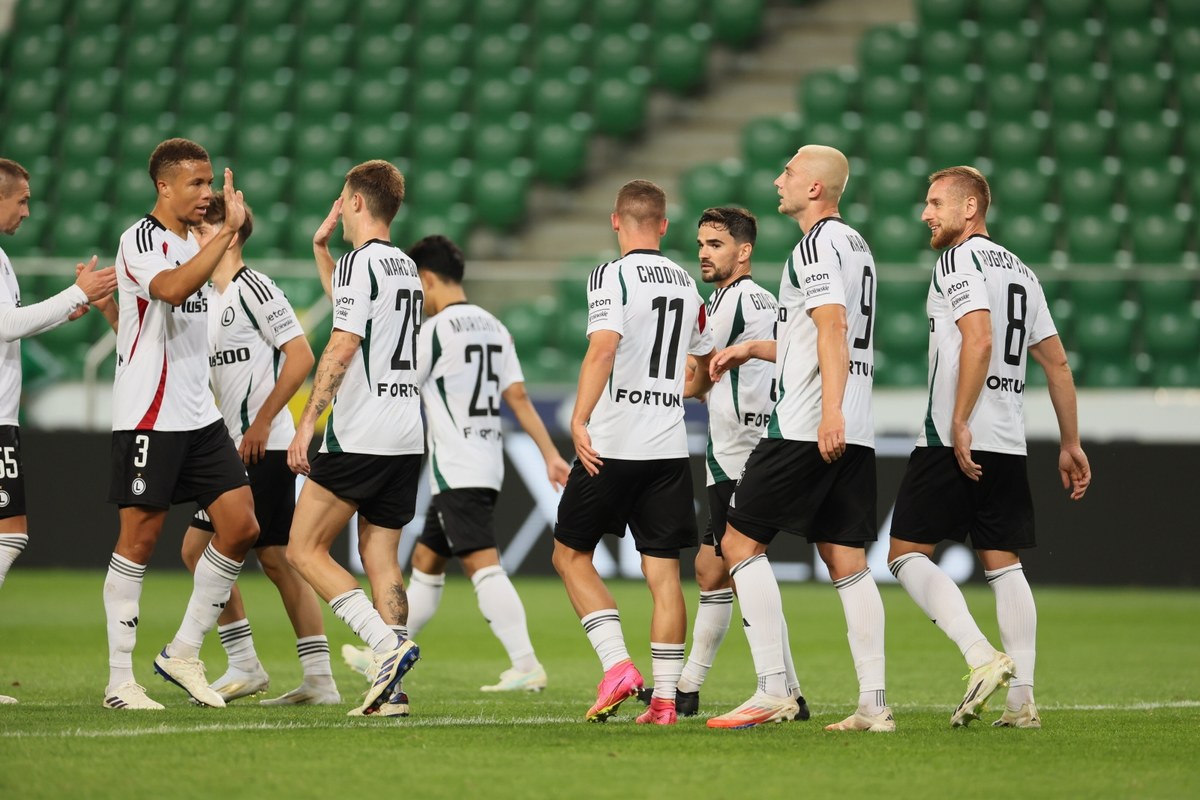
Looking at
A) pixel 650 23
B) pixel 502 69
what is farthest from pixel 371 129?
pixel 650 23

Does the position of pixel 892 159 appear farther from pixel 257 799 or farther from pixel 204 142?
pixel 257 799

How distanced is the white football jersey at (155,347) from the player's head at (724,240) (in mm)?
2341

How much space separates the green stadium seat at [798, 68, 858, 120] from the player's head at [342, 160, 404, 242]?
39.6 feet

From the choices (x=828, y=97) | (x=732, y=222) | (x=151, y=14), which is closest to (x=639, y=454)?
(x=732, y=222)

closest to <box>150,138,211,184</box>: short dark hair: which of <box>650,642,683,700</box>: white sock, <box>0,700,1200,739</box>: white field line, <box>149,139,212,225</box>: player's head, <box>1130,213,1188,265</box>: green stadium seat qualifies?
<box>149,139,212,225</box>: player's head

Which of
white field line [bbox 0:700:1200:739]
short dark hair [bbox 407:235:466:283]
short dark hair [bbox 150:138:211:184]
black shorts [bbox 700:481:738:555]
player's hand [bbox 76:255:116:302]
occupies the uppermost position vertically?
short dark hair [bbox 150:138:211:184]

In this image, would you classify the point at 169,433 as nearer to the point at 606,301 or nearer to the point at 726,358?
the point at 606,301

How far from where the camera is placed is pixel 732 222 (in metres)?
7.38

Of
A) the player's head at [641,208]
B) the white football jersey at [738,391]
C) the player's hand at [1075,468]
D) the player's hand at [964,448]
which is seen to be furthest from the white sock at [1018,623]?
the player's head at [641,208]

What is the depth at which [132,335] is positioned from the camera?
7.03 meters

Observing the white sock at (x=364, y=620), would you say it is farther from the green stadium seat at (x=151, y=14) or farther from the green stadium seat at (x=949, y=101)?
the green stadium seat at (x=151, y=14)

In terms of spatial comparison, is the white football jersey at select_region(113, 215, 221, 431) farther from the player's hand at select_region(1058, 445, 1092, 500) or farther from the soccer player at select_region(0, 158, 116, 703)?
the player's hand at select_region(1058, 445, 1092, 500)

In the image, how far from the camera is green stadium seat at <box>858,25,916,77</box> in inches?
739

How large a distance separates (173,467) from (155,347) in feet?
1.78
